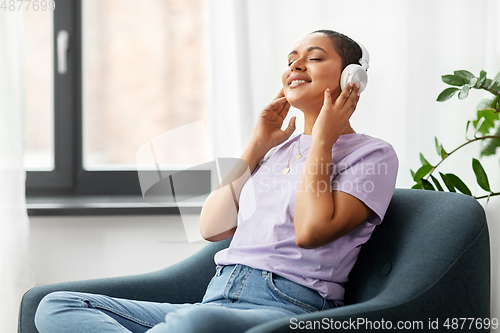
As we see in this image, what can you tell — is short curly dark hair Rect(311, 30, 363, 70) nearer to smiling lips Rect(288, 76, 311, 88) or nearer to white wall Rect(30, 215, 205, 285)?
smiling lips Rect(288, 76, 311, 88)

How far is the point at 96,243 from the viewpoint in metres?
1.91

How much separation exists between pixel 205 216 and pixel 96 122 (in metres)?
1.00

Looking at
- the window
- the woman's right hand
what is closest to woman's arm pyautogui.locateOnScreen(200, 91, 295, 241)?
the woman's right hand

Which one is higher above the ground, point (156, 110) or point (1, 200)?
point (156, 110)

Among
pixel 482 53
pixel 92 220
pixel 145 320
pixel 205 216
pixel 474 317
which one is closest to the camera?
pixel 474 317

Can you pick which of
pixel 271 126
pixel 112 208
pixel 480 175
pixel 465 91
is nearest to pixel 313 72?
pixel 271 126

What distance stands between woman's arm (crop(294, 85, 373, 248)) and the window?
40.0 inches

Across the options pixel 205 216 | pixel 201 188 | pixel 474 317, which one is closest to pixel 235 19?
pixel 201 188

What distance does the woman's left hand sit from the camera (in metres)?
1.04

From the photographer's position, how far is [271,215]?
108 centimetres

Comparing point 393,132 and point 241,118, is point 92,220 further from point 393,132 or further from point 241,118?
point 393,132

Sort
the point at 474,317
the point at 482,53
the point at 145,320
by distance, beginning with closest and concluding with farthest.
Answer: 1. the point at 474,317
2. the point at 145,320
3. the point at 482,53

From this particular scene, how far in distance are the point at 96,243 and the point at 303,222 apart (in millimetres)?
1224

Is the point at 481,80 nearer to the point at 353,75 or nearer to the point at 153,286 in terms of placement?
the point at 353,75
